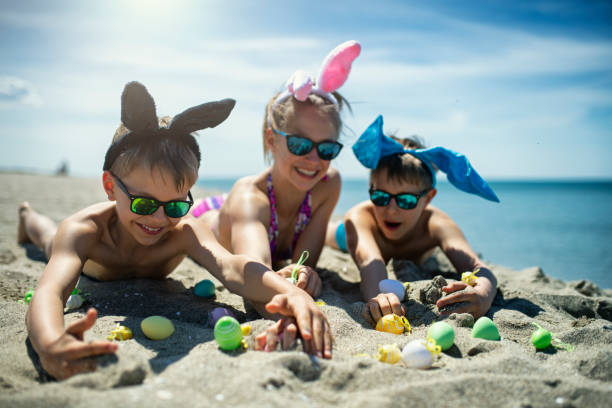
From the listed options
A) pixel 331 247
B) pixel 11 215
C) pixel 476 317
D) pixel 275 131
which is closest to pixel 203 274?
pixel 275 131

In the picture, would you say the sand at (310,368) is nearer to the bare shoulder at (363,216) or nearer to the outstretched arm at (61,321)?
the outstretched arm at (61,321)

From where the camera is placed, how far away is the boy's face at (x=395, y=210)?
4.33 m

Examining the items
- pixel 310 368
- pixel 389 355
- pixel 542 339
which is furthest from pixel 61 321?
pixel 542 339

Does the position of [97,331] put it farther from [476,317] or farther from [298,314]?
[476,317]

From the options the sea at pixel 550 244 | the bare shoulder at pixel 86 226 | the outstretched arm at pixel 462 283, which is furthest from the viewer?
the sea at pixel 550 244

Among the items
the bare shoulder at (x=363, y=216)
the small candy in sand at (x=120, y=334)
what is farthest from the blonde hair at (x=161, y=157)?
the bare shoulder at (x=363, y=216)

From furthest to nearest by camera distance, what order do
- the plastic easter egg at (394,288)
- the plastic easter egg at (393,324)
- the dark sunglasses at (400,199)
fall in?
the dark sunglasses at (400,199), the plastic easter egg at (394,288), the plastic easter egg at (393,324)

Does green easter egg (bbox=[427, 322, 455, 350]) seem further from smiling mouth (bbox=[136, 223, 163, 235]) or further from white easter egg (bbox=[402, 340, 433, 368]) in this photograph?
smiling mouth (bbox=[136, 223, 163, 235])

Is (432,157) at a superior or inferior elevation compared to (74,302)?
superior

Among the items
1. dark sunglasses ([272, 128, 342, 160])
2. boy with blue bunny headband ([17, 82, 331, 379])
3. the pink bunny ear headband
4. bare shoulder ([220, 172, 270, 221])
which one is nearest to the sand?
boy with blue bunny headband ([17, 82, 331, 379])

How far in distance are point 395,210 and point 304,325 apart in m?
2.40

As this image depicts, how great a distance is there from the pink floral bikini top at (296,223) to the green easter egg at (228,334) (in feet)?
6.80

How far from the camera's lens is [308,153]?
4008 mm

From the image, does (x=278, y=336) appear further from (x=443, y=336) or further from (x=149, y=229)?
(x=149, y=229)
